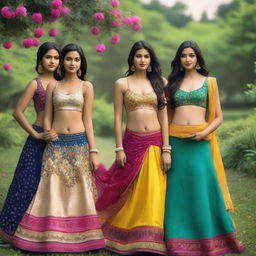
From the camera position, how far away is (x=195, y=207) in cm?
493

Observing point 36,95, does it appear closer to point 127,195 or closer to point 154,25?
point 127,195

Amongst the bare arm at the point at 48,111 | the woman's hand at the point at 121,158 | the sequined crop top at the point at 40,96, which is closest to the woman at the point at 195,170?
the woman's hand at the point at 121,158

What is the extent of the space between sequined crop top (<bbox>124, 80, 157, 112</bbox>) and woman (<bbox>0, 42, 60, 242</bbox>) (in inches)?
33.0

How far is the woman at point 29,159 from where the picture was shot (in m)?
5.17

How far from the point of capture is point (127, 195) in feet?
16.8

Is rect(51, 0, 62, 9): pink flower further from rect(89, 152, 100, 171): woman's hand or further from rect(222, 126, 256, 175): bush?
rect(222, 126, 256, 175): bush

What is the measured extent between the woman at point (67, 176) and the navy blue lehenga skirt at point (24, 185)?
14cm

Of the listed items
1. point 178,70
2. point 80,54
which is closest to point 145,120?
point 178,70

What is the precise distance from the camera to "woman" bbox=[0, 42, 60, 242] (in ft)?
17.0

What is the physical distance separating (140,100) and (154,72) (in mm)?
339

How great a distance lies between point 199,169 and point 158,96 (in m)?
0.79

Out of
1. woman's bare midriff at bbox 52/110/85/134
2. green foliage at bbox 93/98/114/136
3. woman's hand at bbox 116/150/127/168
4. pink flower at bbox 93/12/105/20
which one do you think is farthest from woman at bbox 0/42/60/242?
green foliage at bbox 93/98/114/136

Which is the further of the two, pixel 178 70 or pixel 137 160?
pixel 178 70

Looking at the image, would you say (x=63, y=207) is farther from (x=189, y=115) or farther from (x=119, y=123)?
(x=189, y=115)
